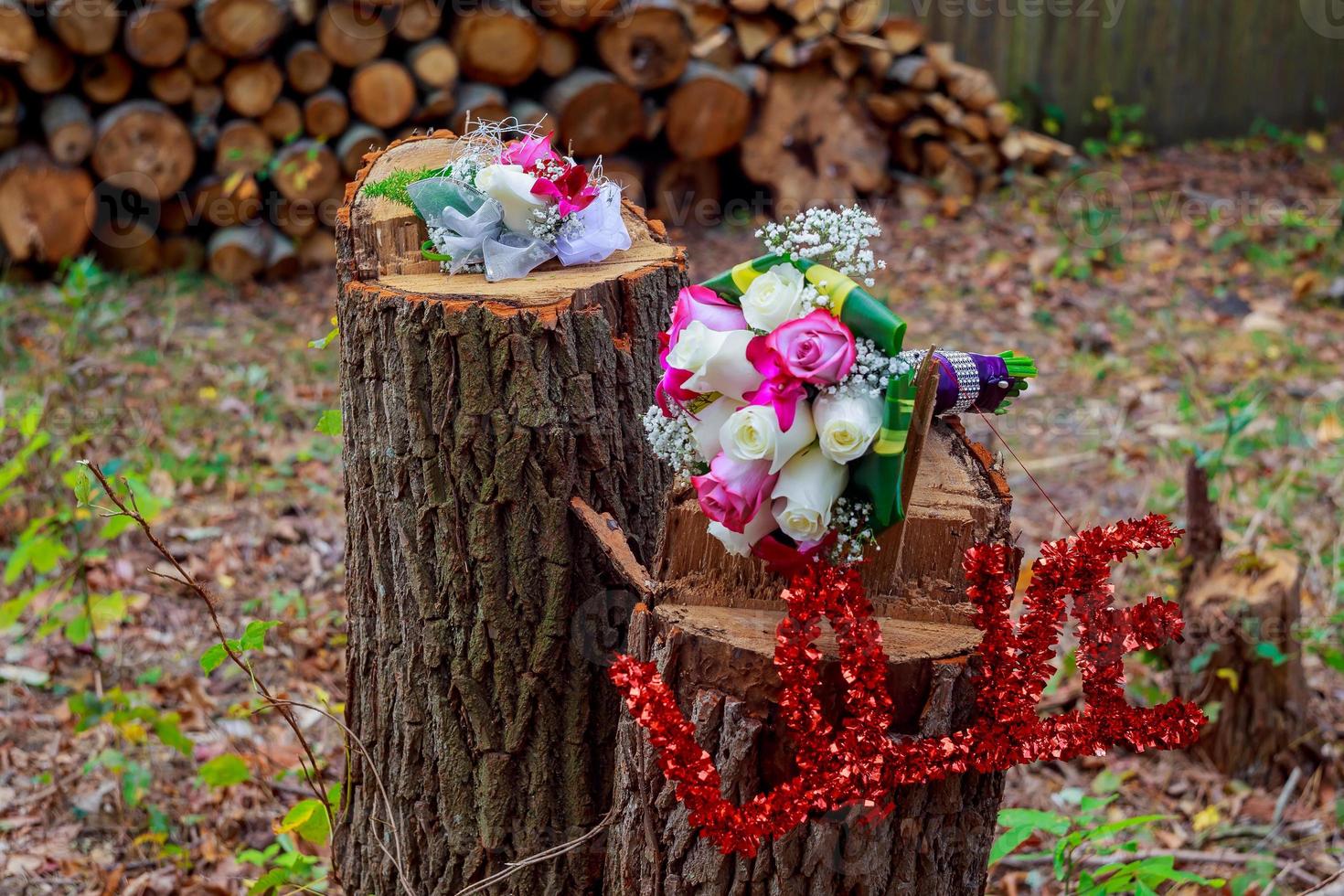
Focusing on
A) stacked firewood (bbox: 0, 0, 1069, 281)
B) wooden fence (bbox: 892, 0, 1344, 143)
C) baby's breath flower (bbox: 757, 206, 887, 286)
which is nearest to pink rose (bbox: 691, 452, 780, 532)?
baby's breath flower (bbox: 757, 206, 887, 286)

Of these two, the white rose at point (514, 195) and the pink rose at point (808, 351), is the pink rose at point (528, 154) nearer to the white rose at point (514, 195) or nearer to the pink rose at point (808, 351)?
the white rose at point (514, 195)

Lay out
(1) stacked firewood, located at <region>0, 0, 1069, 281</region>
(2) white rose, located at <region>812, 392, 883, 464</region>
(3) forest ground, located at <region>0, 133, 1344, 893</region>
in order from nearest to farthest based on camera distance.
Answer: (2) white rose, located at <region>812, 392, 883, 464</region>, (3) forest ground, located at <region>0, 133, 1344, 893</region>, (1) stacked firewood, located at <region>0, 0, 1069, 281</region>

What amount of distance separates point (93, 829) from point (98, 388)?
7.13ft

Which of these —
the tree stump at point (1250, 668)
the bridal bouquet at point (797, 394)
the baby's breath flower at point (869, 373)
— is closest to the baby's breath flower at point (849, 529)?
the bridal bouquet at point (797, 394)

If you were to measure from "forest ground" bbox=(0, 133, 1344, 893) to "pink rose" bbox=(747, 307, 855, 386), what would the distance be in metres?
1.00

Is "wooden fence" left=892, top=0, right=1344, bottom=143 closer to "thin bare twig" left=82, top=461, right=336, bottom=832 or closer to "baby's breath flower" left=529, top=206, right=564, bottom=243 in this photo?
"baby's breath flower" left=529, top=206, right=564, bottom=243

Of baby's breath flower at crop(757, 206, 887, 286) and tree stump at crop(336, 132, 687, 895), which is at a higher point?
baby's breath flower at crop(757, 206, 887, 286)

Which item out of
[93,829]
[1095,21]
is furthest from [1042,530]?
[1095,21]

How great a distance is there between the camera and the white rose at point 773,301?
1.37 m

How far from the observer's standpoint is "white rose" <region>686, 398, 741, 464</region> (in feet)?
4.67

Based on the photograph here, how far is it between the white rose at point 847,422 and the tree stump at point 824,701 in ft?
0.61

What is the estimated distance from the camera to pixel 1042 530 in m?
3.67

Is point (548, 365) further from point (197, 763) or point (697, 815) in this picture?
point (197, 763)

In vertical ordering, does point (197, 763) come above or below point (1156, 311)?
below
